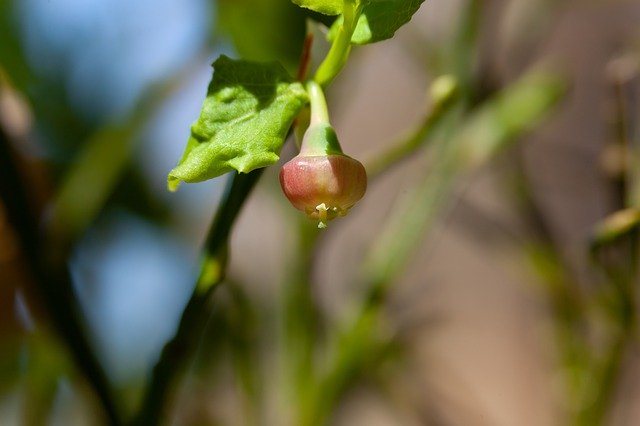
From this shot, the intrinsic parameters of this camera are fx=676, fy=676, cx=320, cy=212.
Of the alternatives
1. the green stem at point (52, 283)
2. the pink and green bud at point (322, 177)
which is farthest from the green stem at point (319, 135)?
the green stem at point (52, 283)

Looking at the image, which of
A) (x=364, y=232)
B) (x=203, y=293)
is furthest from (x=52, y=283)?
(x=364, y=232)

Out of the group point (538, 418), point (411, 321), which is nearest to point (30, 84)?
point (411, 321)

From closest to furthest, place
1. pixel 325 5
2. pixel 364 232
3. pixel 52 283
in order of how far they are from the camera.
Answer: pixel 325 5 < pixel 52 283 < pixel 364 232

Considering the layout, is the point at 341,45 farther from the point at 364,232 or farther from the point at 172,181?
the point at 364,232

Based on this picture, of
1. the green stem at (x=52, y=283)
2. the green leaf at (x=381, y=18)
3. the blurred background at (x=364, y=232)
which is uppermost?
the green leaf at (x=381, y=18)

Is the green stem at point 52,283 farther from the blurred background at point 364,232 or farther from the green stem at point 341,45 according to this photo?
the green stem at point 341,45

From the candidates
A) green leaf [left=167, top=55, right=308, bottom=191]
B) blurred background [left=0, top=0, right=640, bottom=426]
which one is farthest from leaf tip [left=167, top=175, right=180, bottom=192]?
blurred background [left=0, top=0, right=640, bottom=426]

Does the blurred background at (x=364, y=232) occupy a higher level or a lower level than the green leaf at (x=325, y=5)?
lower
